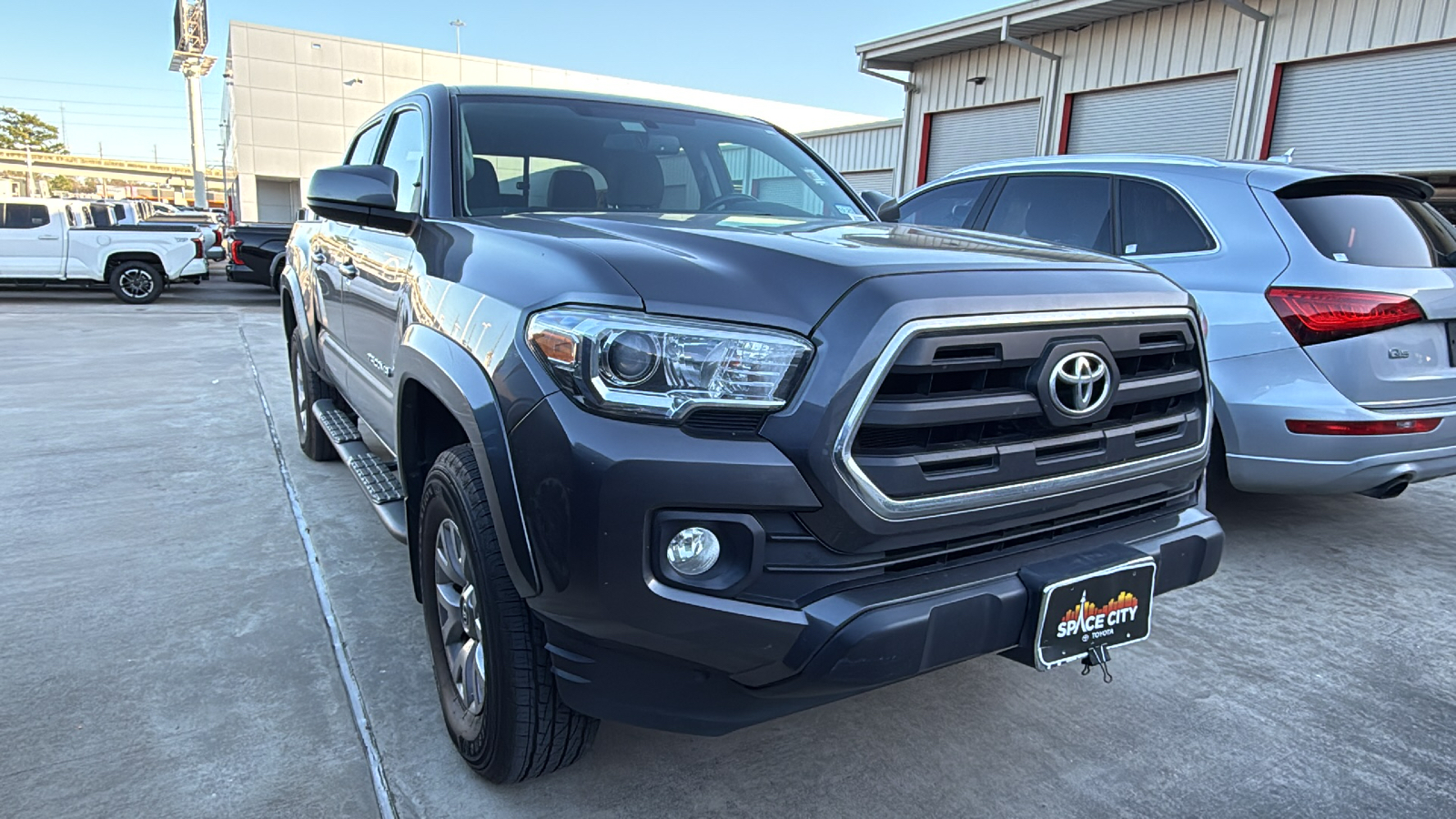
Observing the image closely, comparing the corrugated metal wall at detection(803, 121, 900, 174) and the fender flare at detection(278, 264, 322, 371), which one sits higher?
the corrugated metal wall at detection(803, 121, 900, 174)

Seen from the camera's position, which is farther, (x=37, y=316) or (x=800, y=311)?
(x=37, y=316)

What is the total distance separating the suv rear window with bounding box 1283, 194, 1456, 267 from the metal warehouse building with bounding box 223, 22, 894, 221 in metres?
28.8

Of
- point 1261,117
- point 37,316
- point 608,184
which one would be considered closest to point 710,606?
point 608,184

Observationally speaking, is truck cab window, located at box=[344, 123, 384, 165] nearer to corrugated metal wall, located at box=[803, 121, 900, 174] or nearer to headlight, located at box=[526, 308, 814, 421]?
headlight, located at box=[526, 308, 814, 421]

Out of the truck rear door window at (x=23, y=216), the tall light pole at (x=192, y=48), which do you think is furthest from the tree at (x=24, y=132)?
the truck rear door window at (x=23, y=216)

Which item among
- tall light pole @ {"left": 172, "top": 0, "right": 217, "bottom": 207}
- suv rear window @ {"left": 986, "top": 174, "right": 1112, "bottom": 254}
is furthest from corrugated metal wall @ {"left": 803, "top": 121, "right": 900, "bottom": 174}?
tall light pole @ {"left": 172, "top": 0, "right": 217, "bottom": 207}

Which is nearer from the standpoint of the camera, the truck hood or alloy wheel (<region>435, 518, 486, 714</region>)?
the truck hood

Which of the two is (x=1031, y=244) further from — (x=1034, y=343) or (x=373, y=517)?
(x=373, y=517)

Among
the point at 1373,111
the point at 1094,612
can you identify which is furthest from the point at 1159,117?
the point at 1094,612

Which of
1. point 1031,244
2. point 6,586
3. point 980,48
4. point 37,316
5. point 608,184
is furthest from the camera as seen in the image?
point 980,48

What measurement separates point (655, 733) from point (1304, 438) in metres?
2.76

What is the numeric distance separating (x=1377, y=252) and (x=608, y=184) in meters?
3.04

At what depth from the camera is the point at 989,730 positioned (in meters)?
2.50

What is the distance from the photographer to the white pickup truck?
1295 centimetres
